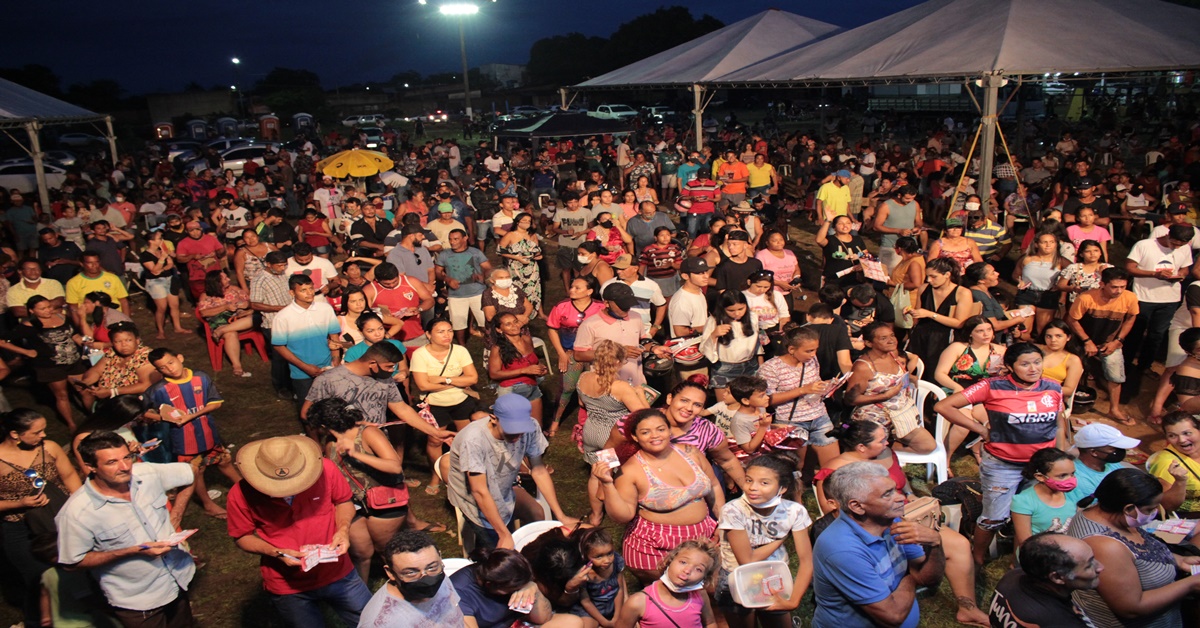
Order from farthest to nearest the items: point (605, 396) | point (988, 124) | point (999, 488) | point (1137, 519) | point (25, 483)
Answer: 1. point (988, 124)
2. point (605, 396)
3. point (999, 488)
4. point (25, 483)
5. point (1137, 519)

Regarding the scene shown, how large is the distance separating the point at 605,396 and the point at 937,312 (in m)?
3.08

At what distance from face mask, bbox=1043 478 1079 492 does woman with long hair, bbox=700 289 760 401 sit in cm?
241

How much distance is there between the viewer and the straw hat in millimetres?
3674

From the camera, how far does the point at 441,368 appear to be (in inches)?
231

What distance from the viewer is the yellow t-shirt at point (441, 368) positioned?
5855 mm

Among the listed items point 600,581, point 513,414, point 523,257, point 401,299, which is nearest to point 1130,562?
point 600,581

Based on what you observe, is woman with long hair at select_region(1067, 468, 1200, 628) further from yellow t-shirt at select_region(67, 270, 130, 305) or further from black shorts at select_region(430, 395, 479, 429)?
yellow t-shirt at select_region(67, 270, 130, 305)

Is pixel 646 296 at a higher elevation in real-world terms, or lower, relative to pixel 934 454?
higher

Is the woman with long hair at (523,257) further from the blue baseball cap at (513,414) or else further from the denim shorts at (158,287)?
the denim shorts at (158,287)

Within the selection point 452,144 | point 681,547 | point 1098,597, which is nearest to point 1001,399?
point 1098,597

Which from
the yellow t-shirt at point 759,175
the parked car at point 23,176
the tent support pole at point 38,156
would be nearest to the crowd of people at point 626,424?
the yellow t-shirt at point 759,175

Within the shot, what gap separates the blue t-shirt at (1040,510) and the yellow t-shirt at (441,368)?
3.68 m

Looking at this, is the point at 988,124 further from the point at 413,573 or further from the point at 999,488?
the point at 413,573

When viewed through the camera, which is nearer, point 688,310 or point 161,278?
point 688,310
